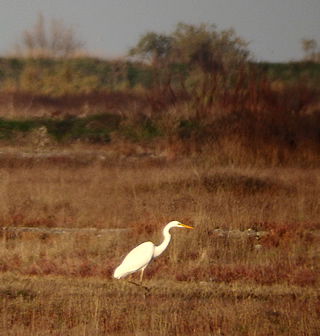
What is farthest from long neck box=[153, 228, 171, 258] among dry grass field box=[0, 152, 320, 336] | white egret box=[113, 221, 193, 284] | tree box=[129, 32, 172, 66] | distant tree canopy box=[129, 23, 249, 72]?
tree box=[129, 32, 172, 66]

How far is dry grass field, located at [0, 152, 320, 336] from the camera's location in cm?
578

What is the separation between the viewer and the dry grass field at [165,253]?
5781 millimetres

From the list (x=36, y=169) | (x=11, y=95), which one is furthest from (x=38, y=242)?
(x=11, y=95)

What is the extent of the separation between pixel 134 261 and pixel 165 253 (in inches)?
75.4

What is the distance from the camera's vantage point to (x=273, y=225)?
11109 millimetres

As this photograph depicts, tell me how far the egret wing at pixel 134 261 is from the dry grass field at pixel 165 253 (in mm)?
186

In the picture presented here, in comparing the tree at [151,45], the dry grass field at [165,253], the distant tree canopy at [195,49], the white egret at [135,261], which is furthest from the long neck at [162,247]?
the tree at [151,45]

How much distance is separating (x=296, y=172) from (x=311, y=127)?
10.3 ft

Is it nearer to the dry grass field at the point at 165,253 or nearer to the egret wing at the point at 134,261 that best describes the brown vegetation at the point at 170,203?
the dry grass field at the point at 165,253

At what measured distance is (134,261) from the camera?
A: 284 inches

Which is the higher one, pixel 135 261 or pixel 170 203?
pixel 135 261

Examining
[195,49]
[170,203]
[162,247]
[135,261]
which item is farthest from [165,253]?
[195,49]

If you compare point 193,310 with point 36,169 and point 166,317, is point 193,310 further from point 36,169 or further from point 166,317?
point 36,169

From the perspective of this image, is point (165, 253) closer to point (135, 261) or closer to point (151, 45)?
point (135, 261)
